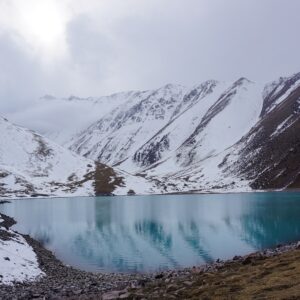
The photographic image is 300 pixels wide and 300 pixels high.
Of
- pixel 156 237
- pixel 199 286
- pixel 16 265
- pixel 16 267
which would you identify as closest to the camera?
pixel 199 286

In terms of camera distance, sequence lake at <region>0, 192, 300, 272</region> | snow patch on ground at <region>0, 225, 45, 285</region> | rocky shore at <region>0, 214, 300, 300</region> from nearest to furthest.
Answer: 1. rocky shore at <region>0, 214, 300, 300</region>
2. snow patch on ground at <region>0, 225, 45, 285</region>
3. lake at <region>0, 192, 300, 272</region>

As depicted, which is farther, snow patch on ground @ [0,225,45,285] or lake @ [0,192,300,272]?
lake @ [0,192,300,272]

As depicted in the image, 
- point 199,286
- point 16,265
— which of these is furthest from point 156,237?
point 199,286

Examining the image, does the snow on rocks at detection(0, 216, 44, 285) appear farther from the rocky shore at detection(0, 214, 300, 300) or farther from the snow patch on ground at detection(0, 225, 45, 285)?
the rocky shore at detection(0, 214, 300, 300)

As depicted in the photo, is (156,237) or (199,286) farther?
(156,237)

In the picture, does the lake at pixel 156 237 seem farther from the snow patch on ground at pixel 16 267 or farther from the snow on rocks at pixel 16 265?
the snow patch on ground at pixel 16 267

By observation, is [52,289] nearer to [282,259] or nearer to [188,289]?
[188,289]

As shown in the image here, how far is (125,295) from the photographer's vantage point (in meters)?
30.2

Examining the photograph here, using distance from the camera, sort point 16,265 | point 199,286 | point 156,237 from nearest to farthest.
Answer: point 199,286, point 16,265, point 156,237

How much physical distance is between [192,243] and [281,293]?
4855 cm

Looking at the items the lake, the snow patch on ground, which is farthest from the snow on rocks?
the lake

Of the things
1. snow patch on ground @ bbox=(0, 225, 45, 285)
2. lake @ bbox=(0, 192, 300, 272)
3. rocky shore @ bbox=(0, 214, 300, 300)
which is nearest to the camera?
rocky shore @ bbox=(0, 214, 300, 300)

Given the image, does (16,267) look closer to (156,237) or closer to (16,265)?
(16,265)

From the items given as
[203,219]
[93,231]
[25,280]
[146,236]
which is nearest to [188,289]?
[25,280]
